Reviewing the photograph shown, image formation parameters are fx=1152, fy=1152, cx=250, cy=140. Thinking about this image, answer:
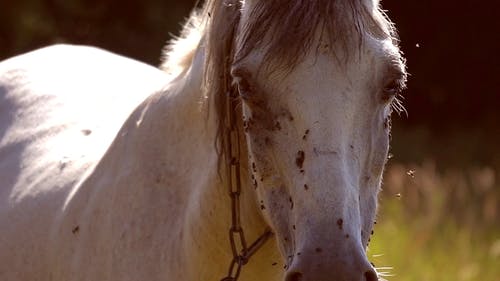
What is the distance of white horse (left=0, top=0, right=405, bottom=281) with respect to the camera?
2953 millimetres

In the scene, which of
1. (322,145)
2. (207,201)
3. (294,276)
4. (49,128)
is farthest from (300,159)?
(49,128)

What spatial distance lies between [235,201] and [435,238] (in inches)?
184

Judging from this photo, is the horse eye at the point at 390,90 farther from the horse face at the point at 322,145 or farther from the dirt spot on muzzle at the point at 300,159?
the dirt spot on muzzle at the point at 300,159

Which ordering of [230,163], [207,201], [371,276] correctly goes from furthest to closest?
[207,201]
[230,163]
[371,276]

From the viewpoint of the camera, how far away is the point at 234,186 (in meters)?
3.37

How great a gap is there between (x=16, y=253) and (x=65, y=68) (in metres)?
1.23

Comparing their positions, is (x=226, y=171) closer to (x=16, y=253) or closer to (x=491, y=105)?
(x=16, y=253)

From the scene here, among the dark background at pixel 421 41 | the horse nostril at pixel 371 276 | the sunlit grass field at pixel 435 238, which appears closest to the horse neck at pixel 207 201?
the horse nostril at pixel 371 276

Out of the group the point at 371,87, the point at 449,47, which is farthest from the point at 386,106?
the point at 449,47

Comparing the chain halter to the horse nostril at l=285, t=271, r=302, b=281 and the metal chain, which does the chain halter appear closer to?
the metal chain

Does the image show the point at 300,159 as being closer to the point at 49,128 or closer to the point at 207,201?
the point at 207,201

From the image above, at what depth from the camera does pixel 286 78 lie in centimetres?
301

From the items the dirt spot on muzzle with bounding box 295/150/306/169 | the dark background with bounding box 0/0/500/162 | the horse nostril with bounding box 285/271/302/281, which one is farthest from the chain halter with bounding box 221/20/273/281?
the dark background with bounding box 0/0/500/162

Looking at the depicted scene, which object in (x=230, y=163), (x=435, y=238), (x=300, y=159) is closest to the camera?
(x=300, y=159)
